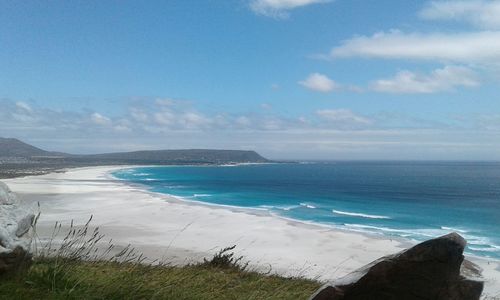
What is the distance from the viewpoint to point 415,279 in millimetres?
3760

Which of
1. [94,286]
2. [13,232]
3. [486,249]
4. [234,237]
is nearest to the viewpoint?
[94,286]

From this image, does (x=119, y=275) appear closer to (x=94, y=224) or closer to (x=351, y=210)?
(x=94, y=224)

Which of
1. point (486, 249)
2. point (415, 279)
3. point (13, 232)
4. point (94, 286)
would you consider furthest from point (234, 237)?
point (415, 279)

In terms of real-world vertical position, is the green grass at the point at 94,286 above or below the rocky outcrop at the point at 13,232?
below

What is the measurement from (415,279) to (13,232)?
3692 mm

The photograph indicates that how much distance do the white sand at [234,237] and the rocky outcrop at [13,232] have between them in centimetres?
1097

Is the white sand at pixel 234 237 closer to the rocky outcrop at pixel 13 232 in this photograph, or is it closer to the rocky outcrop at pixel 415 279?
the rocky outcrop at pixel 13 232

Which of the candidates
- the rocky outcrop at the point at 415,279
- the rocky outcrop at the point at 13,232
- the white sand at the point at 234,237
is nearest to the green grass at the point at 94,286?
the rocky outcrop at the point at 13,232

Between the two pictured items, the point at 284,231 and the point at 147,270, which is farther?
→ the point at 284,231

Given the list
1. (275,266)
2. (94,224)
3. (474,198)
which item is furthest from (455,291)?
(474,198)

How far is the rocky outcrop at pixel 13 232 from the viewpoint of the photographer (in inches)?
177

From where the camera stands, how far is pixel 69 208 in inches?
1634

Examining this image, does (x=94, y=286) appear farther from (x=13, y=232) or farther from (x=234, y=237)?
(x=234, y=237)

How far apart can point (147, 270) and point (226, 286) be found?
106cm
